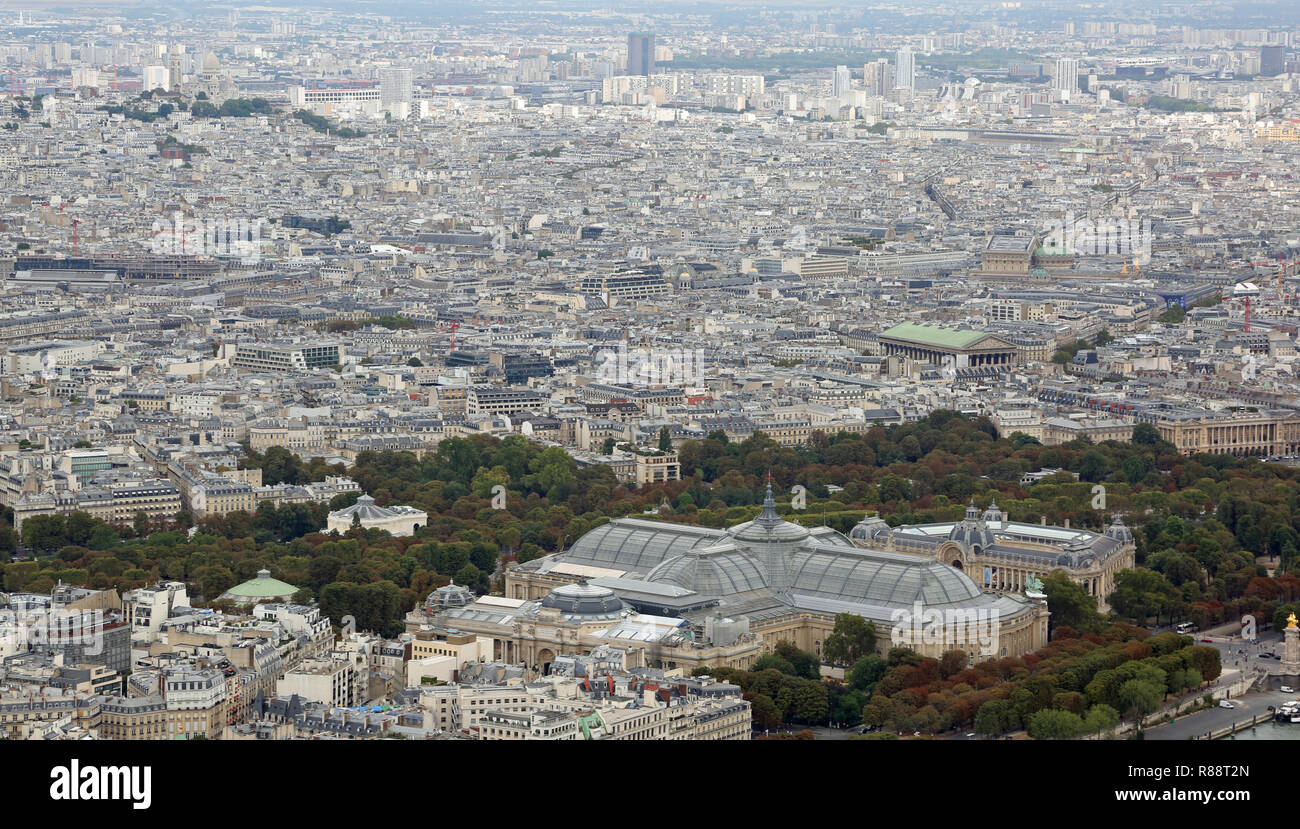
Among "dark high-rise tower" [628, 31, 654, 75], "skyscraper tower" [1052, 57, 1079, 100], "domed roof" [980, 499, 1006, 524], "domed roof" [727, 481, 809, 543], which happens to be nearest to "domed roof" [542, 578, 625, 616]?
"domed roof" [727, 481, 809, 543]

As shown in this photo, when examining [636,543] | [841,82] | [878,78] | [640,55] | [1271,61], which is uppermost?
[1271,61]

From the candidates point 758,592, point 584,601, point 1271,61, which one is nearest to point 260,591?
point 584,601

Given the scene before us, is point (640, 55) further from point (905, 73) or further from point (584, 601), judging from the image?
point (584, 601)

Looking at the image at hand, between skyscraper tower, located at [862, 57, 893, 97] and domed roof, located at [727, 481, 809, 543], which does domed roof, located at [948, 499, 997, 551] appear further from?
skyscraper tower, located at [862, 57, 893, 97]

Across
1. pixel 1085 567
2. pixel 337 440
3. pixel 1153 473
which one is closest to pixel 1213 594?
pixel 1085 567

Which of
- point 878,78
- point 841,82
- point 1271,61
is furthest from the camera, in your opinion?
point 1271,61

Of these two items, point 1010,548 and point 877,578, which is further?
point 1010,548
